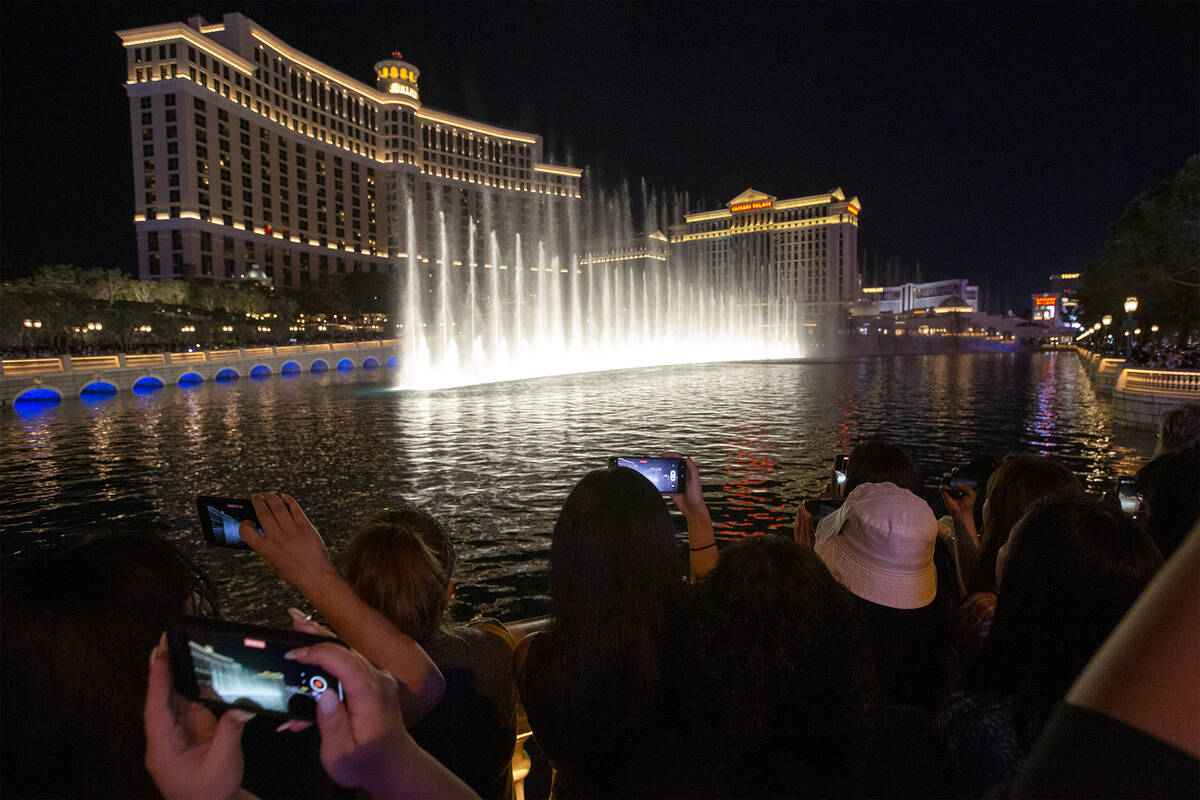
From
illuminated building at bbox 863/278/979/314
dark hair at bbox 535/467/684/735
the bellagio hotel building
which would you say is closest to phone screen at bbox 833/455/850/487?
dark hair at bbox 535/467/684/735

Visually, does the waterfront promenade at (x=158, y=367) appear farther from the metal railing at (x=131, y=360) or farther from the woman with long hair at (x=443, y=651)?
the woman with long hair at (x=443, y=651)

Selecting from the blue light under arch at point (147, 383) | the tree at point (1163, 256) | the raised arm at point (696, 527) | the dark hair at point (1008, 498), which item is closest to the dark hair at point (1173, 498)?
the dark hair at point (1008, 498)

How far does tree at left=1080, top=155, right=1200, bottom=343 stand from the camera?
25422 millimetres

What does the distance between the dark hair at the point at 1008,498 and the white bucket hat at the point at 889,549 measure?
1.01 metres

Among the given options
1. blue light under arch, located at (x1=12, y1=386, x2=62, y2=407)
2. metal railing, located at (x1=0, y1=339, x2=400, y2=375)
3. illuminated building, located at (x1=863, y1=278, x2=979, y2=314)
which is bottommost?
blue light under arch, located at (x1=12, y1=386, x2=62, y2=407)

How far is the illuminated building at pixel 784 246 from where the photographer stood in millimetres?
130000

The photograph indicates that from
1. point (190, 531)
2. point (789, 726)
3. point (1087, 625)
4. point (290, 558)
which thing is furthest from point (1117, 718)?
point (190, 531)

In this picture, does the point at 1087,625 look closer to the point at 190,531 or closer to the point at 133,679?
the point at 133,679

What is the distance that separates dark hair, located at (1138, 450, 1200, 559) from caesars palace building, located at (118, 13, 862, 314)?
7378 cm

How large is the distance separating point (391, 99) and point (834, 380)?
110351 mm

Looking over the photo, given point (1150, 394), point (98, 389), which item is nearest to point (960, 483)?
point (1150, 394)

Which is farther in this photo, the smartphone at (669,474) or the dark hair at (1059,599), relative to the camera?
the smartphone at (669,474)

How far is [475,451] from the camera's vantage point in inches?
624

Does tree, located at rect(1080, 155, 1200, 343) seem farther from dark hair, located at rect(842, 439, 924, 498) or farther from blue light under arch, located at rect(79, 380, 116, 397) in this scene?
blue light under arch, located at rect(79, 380, 116, 397)
